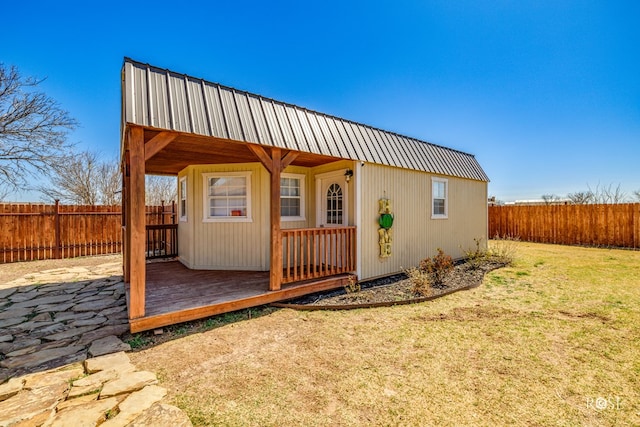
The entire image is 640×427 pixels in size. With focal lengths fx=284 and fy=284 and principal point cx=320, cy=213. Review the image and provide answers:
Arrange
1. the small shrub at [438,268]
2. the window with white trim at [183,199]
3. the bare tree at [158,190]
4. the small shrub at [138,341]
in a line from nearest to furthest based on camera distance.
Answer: the small shrub at [138,341]
the small shrub at [438,268]
the window with white trim at [183,199]
the bare tree at [158,190]

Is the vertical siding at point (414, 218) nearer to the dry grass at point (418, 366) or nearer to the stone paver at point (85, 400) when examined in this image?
the dry grass at point (418, 366)

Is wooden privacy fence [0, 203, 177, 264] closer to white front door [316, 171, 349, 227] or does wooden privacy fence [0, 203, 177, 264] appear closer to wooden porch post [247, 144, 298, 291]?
white front door [316, 171, 349, 227]

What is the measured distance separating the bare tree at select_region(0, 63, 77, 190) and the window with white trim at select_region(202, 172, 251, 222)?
964 cm

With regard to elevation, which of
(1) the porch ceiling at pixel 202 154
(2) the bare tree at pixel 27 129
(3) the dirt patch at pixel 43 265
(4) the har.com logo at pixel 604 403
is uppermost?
(2) the bare tree at pixel 27 129

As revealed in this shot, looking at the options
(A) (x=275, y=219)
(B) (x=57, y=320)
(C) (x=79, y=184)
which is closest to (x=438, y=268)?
(A) (x=275, y=219)

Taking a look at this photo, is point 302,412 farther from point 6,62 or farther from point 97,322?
point 6,62

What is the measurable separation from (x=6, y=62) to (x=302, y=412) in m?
15.6

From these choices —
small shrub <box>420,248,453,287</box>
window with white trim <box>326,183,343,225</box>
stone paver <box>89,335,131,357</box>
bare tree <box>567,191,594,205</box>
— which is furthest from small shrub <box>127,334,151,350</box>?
bare tree <box>567,191,594,205</box>

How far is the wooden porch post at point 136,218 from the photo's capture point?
3.39 m

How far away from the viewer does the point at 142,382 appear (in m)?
2.56

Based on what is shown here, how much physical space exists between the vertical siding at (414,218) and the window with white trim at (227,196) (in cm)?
277

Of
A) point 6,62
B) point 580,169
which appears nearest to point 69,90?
point 6,62

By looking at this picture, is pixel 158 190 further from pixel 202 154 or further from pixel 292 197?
pixel 202 154

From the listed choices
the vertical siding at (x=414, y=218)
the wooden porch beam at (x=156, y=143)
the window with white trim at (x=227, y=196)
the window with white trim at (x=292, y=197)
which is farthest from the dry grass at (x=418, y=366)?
the window with white trim at (x=227, y=196)
